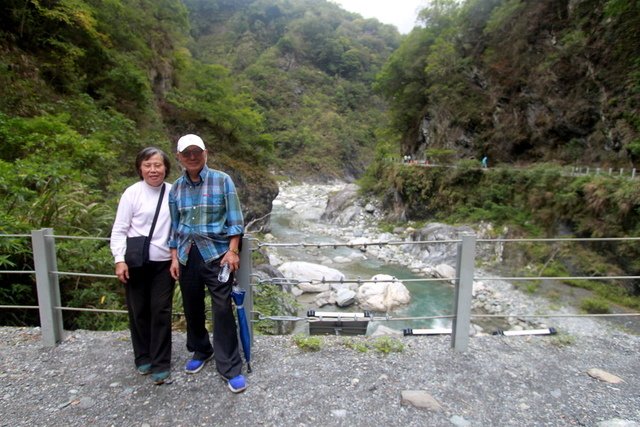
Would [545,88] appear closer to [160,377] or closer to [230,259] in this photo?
[230,259]

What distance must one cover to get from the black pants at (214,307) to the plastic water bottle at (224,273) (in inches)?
1.2

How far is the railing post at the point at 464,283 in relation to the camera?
114 inches

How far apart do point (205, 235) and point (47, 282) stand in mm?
1678

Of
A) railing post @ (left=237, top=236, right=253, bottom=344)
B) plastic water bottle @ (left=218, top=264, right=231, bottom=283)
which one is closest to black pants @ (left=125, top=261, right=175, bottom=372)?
plastic water bottle @ (left=218, top=264, right=231, bottom=283)

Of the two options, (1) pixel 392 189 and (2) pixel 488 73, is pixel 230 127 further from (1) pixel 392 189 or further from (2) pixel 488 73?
(2) pixel 488 73

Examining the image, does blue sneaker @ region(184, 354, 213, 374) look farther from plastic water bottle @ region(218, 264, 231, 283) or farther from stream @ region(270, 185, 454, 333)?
stream @ region(270, 185, 454, 333)

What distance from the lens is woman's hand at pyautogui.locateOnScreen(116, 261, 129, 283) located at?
2393mm

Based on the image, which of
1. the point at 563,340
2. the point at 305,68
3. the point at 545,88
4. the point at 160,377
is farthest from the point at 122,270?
the point at 305,68

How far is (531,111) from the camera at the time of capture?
19.5m

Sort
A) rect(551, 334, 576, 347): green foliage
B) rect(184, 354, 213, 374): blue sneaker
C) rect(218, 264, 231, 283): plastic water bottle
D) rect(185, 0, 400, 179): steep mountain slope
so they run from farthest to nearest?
rect(185, 0, 400, 179): steep mountain slope < rect(551, 334, 576, 347): green foliage < rect(184, 354, 213, 374): blue sneaker < rect(218, 264, 231, 283): plastic water bottle

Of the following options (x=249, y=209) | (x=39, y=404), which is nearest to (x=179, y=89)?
(x=249, y=209)

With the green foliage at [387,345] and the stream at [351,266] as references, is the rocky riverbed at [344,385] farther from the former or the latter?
the stream at [351,266]

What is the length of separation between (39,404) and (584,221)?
49.7 feet

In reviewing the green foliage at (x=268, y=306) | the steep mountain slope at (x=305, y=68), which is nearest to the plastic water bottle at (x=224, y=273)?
the green foliage at (x=268, y=306)
